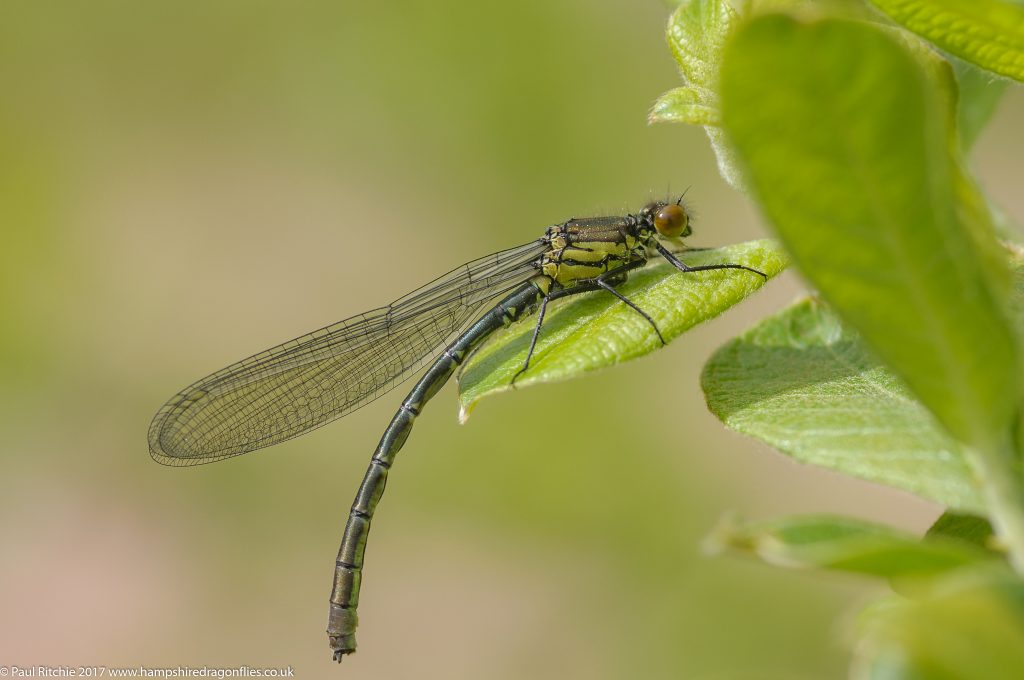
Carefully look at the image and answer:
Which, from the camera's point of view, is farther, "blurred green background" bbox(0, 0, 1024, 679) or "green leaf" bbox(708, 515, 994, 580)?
"blurred green background" bbox(0, 0, 1024, 679)

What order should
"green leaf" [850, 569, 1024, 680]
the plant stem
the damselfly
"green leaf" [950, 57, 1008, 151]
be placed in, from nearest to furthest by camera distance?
"green leaf" [850, 569, 1024, 680]
the plant stem
"green leaf" [950, 57, 1008, 151]
the damselfly

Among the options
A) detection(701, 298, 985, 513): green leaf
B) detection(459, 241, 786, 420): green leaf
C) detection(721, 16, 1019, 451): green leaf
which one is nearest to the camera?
detection(721, 16, 1019, 451): green leaf

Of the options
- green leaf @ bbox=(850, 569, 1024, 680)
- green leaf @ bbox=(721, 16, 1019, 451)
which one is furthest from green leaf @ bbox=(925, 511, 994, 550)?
green leaf @ bbox=(850, 569, 1024, 680)

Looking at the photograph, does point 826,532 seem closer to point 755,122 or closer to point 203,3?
point 755,122

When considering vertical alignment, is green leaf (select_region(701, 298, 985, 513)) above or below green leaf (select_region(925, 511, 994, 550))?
above

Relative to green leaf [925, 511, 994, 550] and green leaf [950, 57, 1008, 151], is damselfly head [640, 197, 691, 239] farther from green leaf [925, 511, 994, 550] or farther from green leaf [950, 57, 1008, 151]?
green leaf [925, 511, 994, 550]

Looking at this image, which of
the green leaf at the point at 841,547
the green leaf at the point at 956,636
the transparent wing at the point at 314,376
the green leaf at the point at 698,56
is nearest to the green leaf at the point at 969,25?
the green leaf at the point at 698,56

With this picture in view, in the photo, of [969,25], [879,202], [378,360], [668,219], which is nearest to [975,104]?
[969,25]
